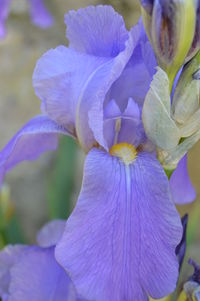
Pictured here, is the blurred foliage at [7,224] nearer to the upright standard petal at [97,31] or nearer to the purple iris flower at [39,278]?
the purple iris flower at [39,278]

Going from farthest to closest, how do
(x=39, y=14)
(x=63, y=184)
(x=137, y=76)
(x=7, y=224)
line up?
1. (x=39, y=14)
2. (x=63, y=184)
3. (x=7, y=224)
4. (x=137, y=76)

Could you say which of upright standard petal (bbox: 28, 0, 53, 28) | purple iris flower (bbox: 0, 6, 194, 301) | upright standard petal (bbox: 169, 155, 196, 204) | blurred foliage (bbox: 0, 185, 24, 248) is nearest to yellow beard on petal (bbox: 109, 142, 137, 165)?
purple iris flower (bbox: 0, 6, 194, 301)

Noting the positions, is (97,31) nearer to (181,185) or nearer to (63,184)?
(181,185)

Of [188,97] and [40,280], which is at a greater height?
[188,97]

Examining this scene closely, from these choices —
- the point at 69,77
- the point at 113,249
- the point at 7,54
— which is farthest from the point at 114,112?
the point at 7,54

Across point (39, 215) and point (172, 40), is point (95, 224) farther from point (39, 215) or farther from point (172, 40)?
point (39, 215)

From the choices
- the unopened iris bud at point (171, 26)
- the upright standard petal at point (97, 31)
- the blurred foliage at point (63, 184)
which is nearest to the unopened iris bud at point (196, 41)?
the unopened iris bud at point (171, 26)

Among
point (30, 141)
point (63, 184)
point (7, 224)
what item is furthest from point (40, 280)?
point (63, 184)
